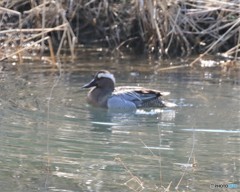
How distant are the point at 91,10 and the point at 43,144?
681cm

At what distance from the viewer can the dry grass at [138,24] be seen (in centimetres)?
1223

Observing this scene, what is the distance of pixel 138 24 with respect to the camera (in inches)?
520

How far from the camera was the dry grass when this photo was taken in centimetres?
1223

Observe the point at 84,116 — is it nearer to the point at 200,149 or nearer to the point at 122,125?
the point at 122,125

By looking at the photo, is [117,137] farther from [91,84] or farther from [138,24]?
[138,24]

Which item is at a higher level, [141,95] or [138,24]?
[138,24]

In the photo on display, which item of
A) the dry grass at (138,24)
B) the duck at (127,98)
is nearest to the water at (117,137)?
the duck at (127,98)

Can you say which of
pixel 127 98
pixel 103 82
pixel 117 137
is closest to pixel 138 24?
pixel 103 82

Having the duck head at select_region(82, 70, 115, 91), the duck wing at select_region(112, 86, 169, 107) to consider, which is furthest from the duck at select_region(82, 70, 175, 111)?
the duck head at select_region(82, 70, 115, 91)

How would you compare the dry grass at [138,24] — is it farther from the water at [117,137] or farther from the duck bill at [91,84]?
the duck bill at [91,84]

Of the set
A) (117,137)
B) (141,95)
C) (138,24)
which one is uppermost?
(138,24)

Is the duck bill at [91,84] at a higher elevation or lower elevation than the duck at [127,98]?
higher

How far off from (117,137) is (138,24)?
5985 mm

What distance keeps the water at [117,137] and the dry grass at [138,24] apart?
148 cm
